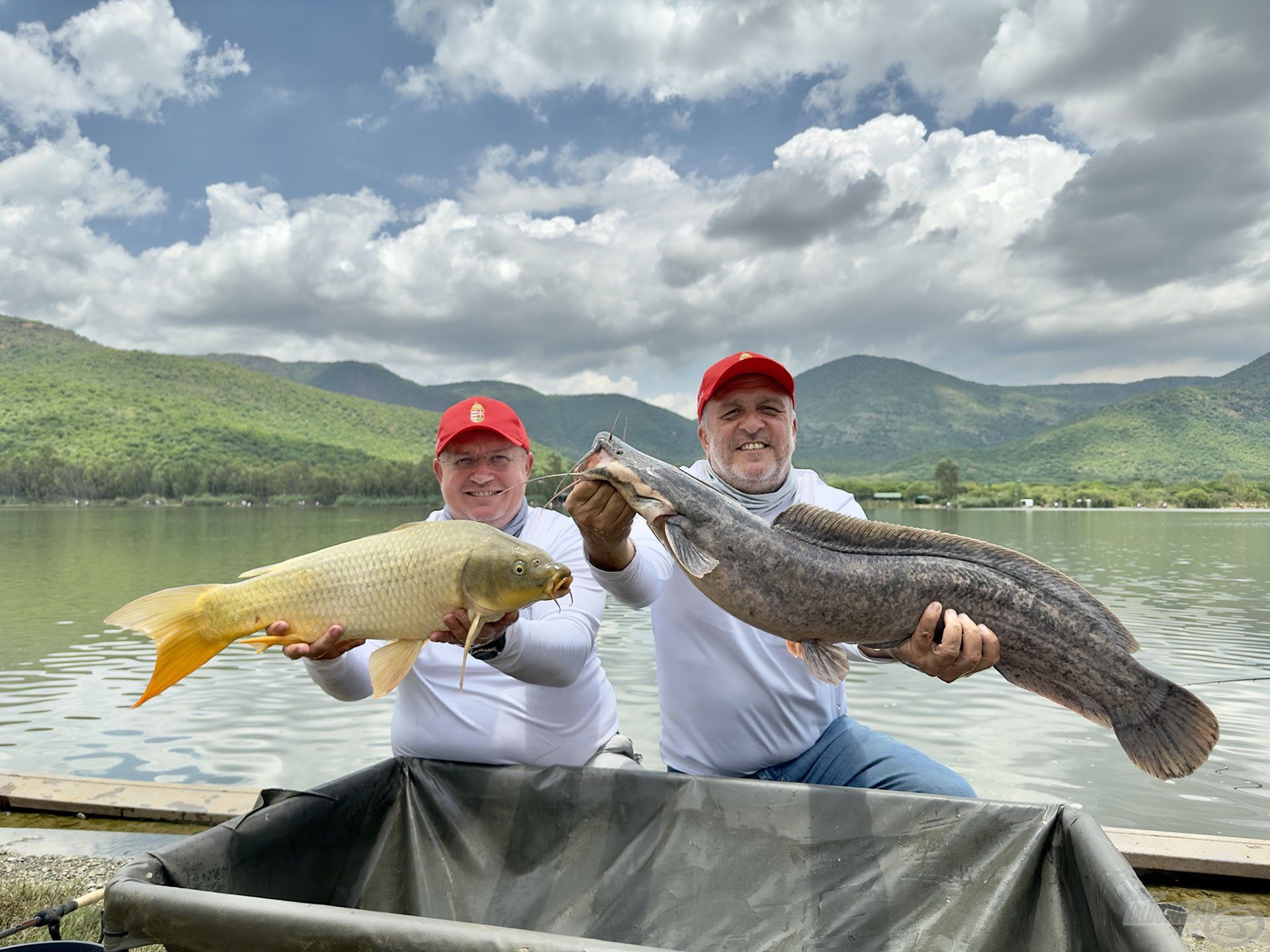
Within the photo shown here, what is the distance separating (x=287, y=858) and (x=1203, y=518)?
85.4 m

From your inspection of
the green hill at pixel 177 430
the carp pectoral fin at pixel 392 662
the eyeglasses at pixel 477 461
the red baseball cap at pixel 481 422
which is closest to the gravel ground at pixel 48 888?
the carp pectoral fin at pixel 392 662

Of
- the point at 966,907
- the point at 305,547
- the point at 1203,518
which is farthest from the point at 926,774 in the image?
the point at 1203,518

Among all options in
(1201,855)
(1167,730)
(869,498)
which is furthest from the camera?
(869,498)

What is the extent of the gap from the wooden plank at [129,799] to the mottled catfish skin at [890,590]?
3.52 m

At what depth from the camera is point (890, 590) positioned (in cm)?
257

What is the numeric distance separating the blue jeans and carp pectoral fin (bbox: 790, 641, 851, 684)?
93 cm

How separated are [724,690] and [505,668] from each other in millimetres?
1031

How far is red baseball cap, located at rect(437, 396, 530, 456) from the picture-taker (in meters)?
3.79

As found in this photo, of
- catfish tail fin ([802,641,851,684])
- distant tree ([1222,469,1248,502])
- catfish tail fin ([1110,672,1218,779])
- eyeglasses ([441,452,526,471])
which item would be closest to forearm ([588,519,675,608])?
catfish tail fin ([802,641,851,684])

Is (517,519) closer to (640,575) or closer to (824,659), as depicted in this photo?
(640,575)

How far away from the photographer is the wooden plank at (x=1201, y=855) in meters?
3.81

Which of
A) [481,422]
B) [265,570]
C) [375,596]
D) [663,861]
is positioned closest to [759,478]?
[481,422]

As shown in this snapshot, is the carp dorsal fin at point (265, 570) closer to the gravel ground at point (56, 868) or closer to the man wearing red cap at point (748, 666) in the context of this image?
the man wearing red cap at point (748, 666)

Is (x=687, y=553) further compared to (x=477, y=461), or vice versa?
(x=477, y=461)
